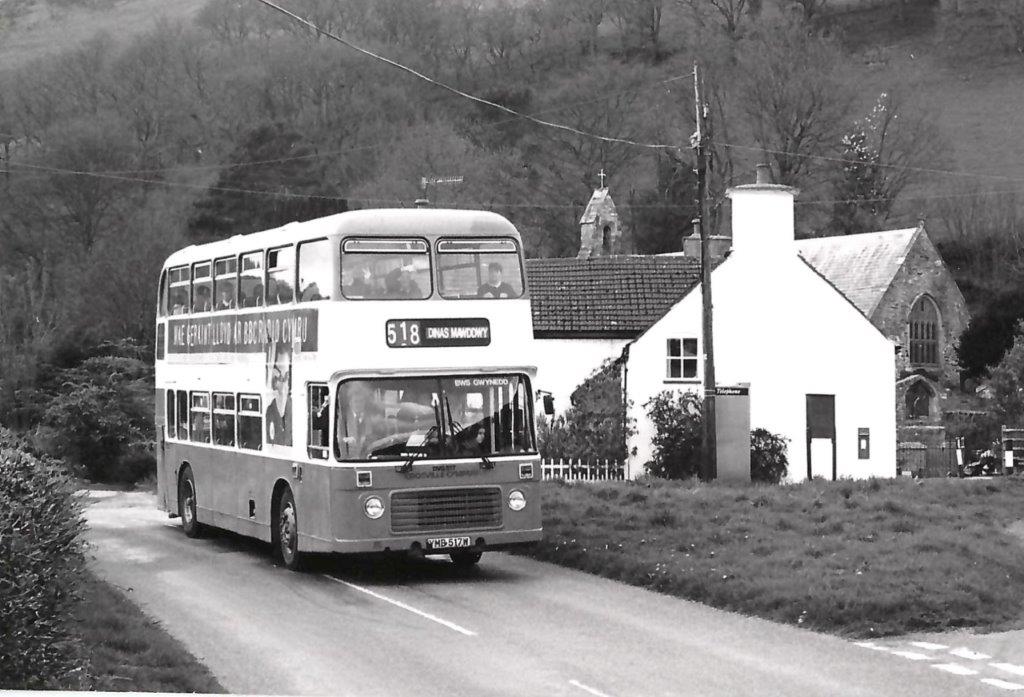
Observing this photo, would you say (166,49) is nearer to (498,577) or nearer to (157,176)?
(157,176)

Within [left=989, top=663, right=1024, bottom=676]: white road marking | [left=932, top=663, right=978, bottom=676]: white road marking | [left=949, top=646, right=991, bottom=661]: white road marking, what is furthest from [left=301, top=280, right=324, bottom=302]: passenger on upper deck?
[left=989, top=663, right=1024, bottom=676]: white road marking

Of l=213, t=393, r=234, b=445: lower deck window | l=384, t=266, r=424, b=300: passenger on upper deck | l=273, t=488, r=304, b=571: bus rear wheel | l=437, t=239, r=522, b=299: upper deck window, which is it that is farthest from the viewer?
l=213, t=393, r=234, b=445: lower deck window

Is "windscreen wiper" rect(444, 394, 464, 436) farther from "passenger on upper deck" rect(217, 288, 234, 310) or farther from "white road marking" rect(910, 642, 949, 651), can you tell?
"white road marking" rect(910, 642, 949, 651)

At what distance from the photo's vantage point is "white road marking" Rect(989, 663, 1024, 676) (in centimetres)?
1197

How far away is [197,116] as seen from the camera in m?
74.9

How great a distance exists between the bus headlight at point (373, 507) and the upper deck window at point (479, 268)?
7.94ft

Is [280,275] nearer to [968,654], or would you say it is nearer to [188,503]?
[188,503]

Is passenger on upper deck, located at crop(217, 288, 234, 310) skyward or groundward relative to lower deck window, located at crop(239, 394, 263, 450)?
skyward

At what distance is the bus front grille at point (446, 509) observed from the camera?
17.5 meters

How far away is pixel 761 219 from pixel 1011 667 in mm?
26939

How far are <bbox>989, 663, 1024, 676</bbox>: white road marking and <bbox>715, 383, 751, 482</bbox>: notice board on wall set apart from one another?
18995mm

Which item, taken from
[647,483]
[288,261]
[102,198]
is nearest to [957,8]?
[102,198]

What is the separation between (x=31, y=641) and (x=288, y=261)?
9877 mm

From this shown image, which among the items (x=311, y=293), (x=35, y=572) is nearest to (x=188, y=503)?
(x=311, y=293)
